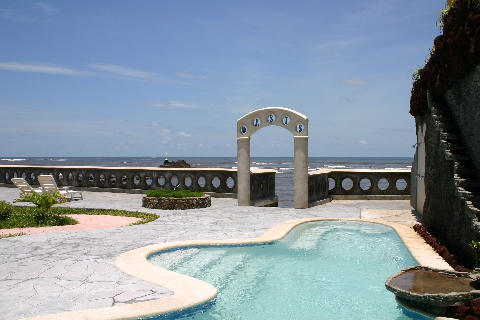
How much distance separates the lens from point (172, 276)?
24.3 feet

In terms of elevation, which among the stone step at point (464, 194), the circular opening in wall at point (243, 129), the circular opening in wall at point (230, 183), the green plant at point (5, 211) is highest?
the circular opening in wall at point (243, 129)

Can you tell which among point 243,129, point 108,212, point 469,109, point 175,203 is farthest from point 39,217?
point 469,109

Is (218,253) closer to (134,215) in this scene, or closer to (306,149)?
(134,215)

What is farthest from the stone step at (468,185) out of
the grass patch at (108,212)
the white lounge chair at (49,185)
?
the white lounge chair at (49,185)

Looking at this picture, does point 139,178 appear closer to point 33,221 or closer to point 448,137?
point 33,221

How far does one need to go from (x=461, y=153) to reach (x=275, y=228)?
5.09 metres

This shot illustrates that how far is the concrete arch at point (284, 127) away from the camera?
16578mm

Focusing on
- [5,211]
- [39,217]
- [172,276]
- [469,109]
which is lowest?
[172,276]

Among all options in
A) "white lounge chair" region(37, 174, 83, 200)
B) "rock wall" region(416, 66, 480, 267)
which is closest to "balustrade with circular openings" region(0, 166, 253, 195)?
"white lounge chair" region(37, 174, 83, 200)

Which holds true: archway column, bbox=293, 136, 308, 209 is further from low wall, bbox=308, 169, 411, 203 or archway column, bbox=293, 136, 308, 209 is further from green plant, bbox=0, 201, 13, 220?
green plant, bbox=0, 201, 13, 220

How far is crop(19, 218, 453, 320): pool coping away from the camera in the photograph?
562 centimetres

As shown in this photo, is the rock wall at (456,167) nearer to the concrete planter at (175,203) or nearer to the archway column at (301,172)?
the archway column at (301,172)

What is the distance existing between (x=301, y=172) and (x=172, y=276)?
394 inches

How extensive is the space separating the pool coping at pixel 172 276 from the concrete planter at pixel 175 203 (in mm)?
5252
